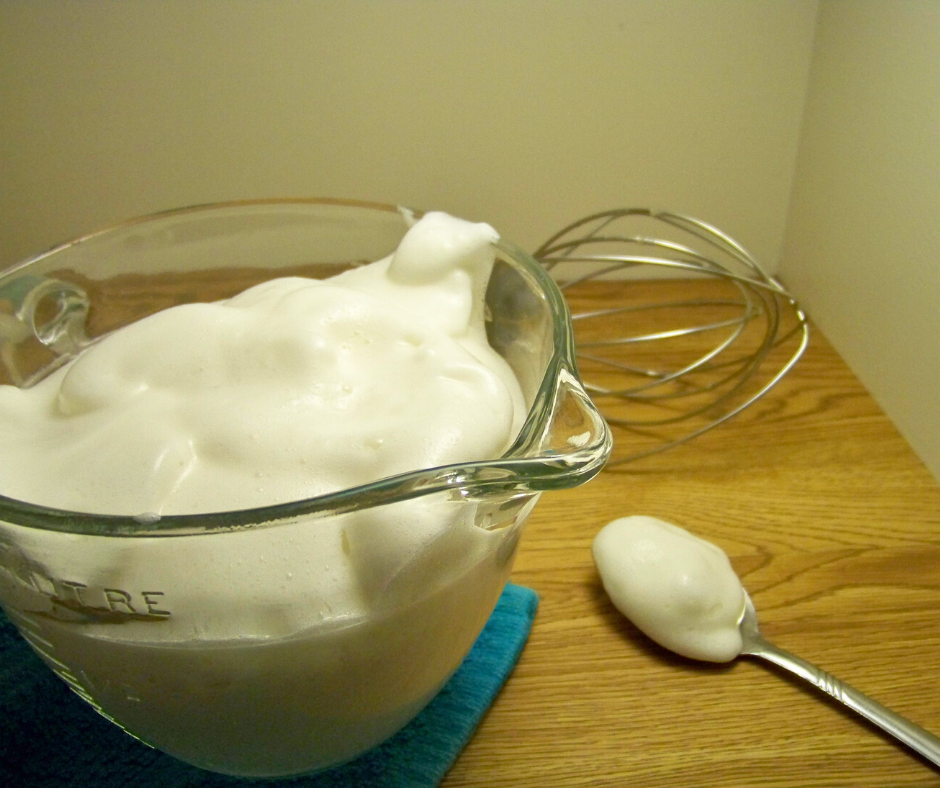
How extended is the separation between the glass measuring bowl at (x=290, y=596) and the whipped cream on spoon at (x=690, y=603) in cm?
14

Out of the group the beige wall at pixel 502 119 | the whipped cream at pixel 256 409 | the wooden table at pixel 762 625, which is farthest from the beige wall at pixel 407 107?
the whipped cream at pixel 256 409

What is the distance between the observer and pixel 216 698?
0.94 ft

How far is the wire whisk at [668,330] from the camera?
64cm

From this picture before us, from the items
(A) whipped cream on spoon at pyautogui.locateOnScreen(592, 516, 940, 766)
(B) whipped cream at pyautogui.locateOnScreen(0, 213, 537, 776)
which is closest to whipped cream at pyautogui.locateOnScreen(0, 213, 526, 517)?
(B) whipped cream at pyautogui.locateOnScreen(0, 213, 537, 776)

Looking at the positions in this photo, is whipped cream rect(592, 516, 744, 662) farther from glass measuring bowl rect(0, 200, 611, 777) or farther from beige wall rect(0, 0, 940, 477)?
beige wall rect(0, 0, 940, 477)

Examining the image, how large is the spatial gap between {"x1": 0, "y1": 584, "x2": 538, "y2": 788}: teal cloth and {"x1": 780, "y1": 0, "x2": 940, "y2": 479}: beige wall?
0.39 m

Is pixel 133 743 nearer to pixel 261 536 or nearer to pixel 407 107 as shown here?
pixel 261 536

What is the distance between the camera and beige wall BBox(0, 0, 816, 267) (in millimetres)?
688

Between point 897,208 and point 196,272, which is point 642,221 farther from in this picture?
point 196,272

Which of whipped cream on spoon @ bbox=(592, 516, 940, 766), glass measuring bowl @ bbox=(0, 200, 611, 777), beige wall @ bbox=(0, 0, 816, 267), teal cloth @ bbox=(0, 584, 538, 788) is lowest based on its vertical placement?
teal cloth @ bbox=(0, 584, 538, 788)

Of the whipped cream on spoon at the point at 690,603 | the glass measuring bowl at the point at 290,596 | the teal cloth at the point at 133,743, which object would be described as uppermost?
the glass measuring bowl at the point at 290,596

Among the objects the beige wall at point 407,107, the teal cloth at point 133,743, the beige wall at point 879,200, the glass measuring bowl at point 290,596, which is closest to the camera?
the glass measuring bowl at point 290,596

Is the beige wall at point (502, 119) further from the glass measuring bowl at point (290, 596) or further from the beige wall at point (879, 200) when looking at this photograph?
the glass measuring bowl at point (290, 596)

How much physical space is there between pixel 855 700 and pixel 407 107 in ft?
1.92
